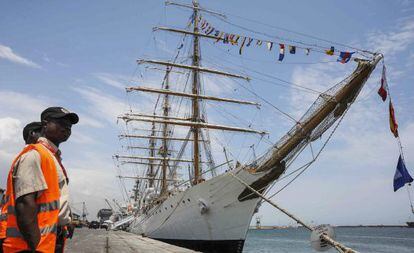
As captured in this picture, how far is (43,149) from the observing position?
2.32m

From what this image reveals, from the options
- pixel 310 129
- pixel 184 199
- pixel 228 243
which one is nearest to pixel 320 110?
pixel 310 129

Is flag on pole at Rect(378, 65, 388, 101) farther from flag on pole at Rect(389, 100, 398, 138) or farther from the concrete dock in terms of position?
the concrete dock

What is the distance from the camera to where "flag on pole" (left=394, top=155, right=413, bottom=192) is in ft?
38.5

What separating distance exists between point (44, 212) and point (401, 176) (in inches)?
469

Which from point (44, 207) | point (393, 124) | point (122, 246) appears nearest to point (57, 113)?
point (44, 207)

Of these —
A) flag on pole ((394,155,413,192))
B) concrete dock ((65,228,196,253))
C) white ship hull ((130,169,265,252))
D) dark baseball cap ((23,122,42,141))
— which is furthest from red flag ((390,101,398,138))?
dark baseball cap ((23,122,42,141))

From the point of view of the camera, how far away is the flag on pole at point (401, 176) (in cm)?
1173

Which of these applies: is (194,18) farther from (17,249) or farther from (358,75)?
(17,249)

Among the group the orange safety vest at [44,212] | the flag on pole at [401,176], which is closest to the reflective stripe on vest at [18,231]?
the orange safety vest at [44,212]

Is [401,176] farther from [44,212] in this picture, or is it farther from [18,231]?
[18,231]

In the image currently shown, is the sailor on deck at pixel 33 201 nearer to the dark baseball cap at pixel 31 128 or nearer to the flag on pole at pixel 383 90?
the dark baseball cap at pixel 31 128

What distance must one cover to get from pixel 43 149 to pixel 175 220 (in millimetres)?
Result: 22173

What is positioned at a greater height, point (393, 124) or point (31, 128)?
point (393, 124)

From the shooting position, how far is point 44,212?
87.4 inches
